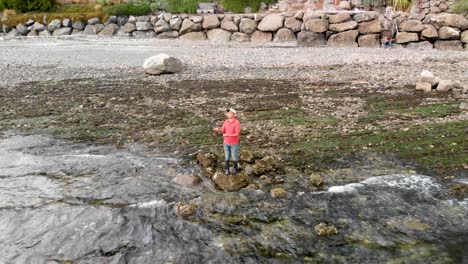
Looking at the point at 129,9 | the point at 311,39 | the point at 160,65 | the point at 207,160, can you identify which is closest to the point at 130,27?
the point at 129,9

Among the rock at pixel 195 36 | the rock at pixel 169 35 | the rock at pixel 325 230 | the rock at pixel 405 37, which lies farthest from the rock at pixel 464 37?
the rock at pixel 325 230

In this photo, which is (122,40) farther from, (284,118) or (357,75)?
(284,118)

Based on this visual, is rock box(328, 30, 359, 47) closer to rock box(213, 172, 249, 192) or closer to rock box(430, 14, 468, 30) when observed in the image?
rock box(430, 14, 468, 30)

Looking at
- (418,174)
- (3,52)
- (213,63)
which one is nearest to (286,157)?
(418,174)

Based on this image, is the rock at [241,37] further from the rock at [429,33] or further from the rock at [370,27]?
the rock at [429,33]

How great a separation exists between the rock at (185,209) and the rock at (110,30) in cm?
2555

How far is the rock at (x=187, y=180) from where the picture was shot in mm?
8352

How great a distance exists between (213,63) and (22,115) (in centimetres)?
923

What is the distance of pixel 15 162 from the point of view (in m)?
9.55

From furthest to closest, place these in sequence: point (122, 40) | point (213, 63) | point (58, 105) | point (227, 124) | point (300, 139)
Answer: point (122, 40) → point (213, 63) → point (58, 105) → point (300, 139) → point (227, 124)

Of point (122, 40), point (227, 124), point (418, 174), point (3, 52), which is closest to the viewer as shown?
point (227, 124)

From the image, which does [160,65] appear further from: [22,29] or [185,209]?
[22,29]

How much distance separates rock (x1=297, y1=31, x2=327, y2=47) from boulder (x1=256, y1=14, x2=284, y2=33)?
7.61ft

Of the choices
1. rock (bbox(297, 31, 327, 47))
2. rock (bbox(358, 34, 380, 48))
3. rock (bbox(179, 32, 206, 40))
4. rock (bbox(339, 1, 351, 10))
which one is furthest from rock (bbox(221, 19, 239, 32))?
rock (bbox(358, 34, 380, 48))
